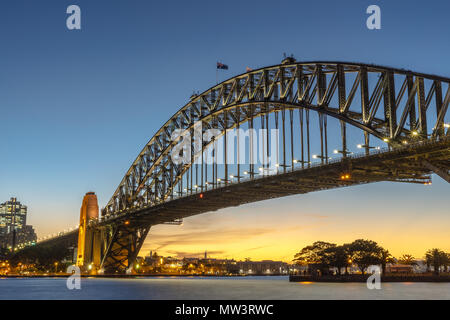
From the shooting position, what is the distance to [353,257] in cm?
8819

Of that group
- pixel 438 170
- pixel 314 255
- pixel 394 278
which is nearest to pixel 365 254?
pixel 394 278

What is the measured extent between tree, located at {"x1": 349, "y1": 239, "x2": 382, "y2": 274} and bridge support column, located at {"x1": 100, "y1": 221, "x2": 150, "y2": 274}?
109 feet

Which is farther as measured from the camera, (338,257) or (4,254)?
(4,254)

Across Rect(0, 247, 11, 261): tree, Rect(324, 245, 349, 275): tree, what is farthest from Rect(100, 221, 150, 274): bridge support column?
Rect(0, 247, 11, 261): tree

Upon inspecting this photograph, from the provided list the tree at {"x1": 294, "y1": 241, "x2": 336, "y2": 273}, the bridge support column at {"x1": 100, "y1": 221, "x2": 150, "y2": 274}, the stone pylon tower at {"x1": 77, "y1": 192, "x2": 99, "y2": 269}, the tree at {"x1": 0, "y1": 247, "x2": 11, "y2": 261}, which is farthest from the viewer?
the tree at {"x1": 0, "y1": 247, "x2": 11, "y2": 261}

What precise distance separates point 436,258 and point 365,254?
13.8m

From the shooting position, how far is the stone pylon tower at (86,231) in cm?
10412

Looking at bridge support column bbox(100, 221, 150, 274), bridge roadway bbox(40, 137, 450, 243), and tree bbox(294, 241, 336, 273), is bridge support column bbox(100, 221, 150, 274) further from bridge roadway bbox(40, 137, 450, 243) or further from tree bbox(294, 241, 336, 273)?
tree bbox(294, 241, 336, 273)

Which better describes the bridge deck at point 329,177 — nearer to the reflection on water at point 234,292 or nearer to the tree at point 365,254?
the reflection on water at point 234,292

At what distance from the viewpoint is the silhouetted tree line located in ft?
286

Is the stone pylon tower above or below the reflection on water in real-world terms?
above

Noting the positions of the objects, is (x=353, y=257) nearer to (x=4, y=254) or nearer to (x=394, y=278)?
(x=394, y=278)

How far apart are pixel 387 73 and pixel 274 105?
20.2 meters

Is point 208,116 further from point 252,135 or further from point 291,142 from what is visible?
point 291,142
